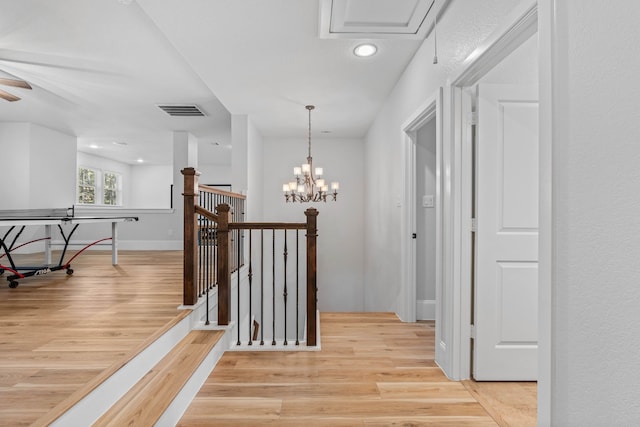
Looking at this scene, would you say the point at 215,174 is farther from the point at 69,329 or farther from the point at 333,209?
the point at 69,329

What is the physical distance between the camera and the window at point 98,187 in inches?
355

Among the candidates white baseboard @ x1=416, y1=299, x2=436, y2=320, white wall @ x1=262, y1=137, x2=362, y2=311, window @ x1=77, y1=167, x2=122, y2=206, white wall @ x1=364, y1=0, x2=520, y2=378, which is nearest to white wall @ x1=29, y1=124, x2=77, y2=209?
window @ x1=77, y1=167, x2=122, y2=206

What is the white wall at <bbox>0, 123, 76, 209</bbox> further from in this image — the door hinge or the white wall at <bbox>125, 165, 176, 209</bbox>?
the door hinge

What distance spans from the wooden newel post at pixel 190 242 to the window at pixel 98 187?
7642mm

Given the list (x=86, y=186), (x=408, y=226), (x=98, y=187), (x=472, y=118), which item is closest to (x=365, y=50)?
(x=472, y=118)

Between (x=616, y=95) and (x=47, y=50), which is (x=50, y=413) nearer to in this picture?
(x=616, y=95)

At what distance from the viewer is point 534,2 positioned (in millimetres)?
1412

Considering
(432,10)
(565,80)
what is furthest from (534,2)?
(432,10)

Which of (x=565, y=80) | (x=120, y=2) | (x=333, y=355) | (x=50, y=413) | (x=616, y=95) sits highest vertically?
(x=120, y=2)

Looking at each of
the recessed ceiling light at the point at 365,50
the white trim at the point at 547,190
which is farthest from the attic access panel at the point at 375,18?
the white trim at the point at 547,190

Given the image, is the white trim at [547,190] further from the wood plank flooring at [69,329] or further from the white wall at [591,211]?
the wood plank flooring at [69,329]

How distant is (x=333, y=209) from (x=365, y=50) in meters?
3.69

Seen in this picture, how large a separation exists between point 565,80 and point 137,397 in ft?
7.76

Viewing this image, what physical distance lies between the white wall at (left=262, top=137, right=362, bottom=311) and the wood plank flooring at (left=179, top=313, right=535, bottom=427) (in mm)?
3448
